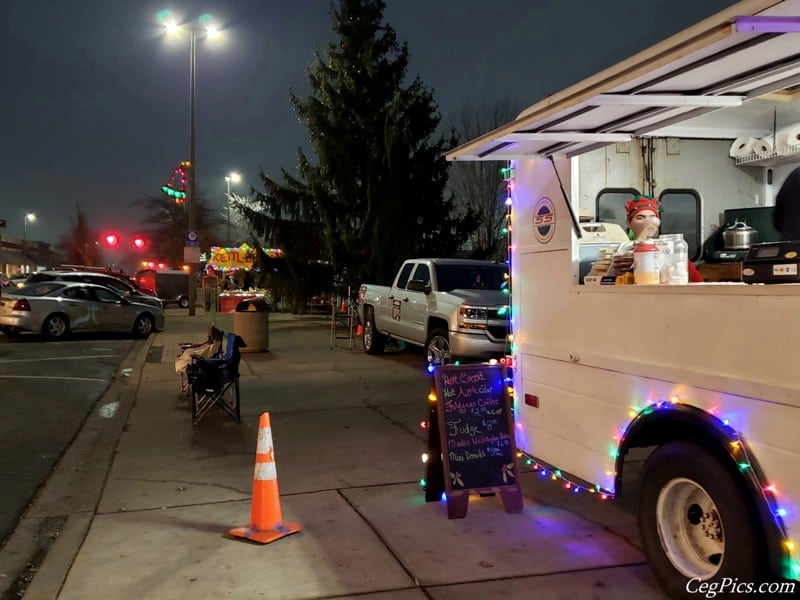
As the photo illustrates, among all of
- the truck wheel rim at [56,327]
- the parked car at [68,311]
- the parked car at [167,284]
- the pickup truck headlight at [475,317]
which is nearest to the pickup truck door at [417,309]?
the pickup truck headlight at [475,317]

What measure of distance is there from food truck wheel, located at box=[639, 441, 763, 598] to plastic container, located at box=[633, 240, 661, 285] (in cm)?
95

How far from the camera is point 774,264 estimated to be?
2924mm

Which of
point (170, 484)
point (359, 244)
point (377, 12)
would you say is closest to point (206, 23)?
point (377, 12)

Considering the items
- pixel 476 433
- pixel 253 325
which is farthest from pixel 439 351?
pixel 476 433

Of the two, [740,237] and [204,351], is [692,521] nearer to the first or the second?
[740,237]

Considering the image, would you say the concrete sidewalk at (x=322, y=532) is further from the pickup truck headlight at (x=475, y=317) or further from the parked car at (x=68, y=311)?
the parked car at (x=68, y=311)

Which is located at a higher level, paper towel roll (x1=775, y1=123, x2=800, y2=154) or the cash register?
paper towel roll (x1=775, y1=123, x2=800, y2=154)

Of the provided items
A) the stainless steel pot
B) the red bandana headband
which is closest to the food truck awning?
the red bandana headband

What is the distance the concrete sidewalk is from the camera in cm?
384

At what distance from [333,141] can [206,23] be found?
6.24 m

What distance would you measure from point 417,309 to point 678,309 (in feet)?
28.2

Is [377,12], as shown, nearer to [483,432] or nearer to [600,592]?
[483,432]

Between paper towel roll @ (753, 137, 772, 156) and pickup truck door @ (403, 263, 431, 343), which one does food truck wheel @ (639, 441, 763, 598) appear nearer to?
paper towel roll @ (753, 137, 772, 156)

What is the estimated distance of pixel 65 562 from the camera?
4219 millimetres
